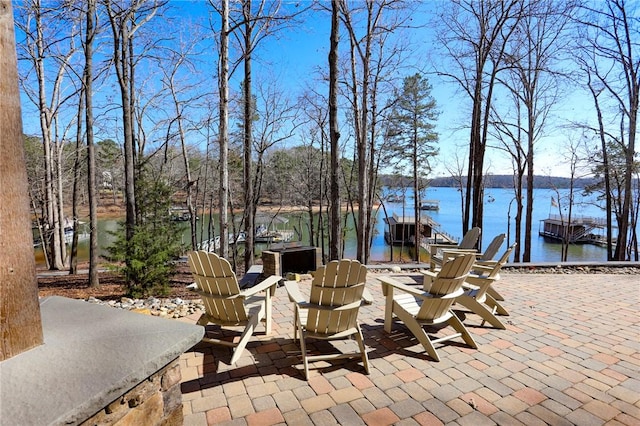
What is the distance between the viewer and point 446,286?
2664mm

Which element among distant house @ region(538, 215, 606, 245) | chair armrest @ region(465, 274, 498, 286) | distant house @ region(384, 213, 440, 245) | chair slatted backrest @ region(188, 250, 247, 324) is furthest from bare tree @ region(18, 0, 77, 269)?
distant house @ region(538, 215, 606, 245)

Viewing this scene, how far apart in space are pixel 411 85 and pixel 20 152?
14.5 metres

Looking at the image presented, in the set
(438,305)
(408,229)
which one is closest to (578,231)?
(408,229)

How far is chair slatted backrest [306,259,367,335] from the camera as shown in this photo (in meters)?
2.34

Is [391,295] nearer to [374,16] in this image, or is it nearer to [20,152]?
[20,152]

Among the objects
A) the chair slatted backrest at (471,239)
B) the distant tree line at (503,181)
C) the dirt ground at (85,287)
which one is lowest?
the dirt ground at (85,287)

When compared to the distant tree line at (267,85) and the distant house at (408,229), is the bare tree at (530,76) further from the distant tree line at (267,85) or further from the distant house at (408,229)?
the distant house at (408,229)

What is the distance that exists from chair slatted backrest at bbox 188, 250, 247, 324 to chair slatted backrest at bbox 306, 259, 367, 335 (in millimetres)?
645

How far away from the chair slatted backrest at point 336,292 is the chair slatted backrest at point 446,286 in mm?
668

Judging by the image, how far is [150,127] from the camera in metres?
11.8

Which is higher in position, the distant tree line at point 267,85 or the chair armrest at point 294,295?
the distant tree line at point 267,85

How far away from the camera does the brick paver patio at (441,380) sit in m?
1.90

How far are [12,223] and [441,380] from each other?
2.58 metres

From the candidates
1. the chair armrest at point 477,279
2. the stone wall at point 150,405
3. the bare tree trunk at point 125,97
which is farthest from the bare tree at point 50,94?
the chair armrest at point 477,279
